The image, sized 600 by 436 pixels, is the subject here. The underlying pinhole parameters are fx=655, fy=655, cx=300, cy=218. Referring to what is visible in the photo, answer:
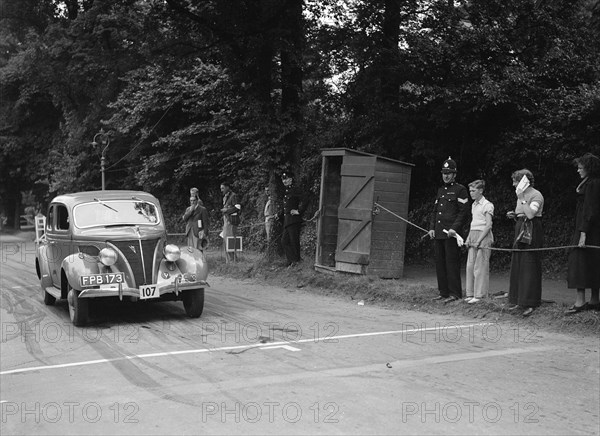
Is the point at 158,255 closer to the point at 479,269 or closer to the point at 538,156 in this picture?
the point at 479,269

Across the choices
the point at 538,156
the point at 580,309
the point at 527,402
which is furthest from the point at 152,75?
the point at 527,402

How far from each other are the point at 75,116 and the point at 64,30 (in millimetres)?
8639

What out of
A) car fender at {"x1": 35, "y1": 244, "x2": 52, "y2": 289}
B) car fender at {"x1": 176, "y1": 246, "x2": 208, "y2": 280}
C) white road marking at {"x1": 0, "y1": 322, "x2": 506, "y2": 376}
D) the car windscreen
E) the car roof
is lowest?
white road marking at {"x1": 0, "y1": 322, "x2": 506, "y2": 376}

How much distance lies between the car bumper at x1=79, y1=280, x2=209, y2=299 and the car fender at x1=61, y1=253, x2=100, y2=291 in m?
0.23

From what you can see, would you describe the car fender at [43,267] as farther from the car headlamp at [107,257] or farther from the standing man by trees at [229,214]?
the standing man by trees at [229,214]

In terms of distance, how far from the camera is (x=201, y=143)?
26.9m

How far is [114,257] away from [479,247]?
5900 mm

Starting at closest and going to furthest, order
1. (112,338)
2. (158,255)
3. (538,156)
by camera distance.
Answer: (112,338)
(158,255)
(538,156)

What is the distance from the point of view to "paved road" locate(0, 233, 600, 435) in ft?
18.2

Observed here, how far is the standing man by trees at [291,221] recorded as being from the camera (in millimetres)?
15367

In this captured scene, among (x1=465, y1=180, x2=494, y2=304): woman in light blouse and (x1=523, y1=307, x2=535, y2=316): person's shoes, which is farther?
(x1=465, y1=180, x2=494, y2=304): woman in light blouse

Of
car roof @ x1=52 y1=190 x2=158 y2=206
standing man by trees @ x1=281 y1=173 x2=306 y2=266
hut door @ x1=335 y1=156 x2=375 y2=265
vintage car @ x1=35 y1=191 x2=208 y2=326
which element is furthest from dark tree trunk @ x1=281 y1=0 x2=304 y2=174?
vintage car @ x1=35 y1=191 x2=208 y2=326

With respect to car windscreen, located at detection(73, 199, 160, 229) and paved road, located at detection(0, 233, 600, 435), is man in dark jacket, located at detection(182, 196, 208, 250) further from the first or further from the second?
paved road, located at detection(0, 233, 600, 435)

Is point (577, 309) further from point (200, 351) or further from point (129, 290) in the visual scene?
point (129, 290)
